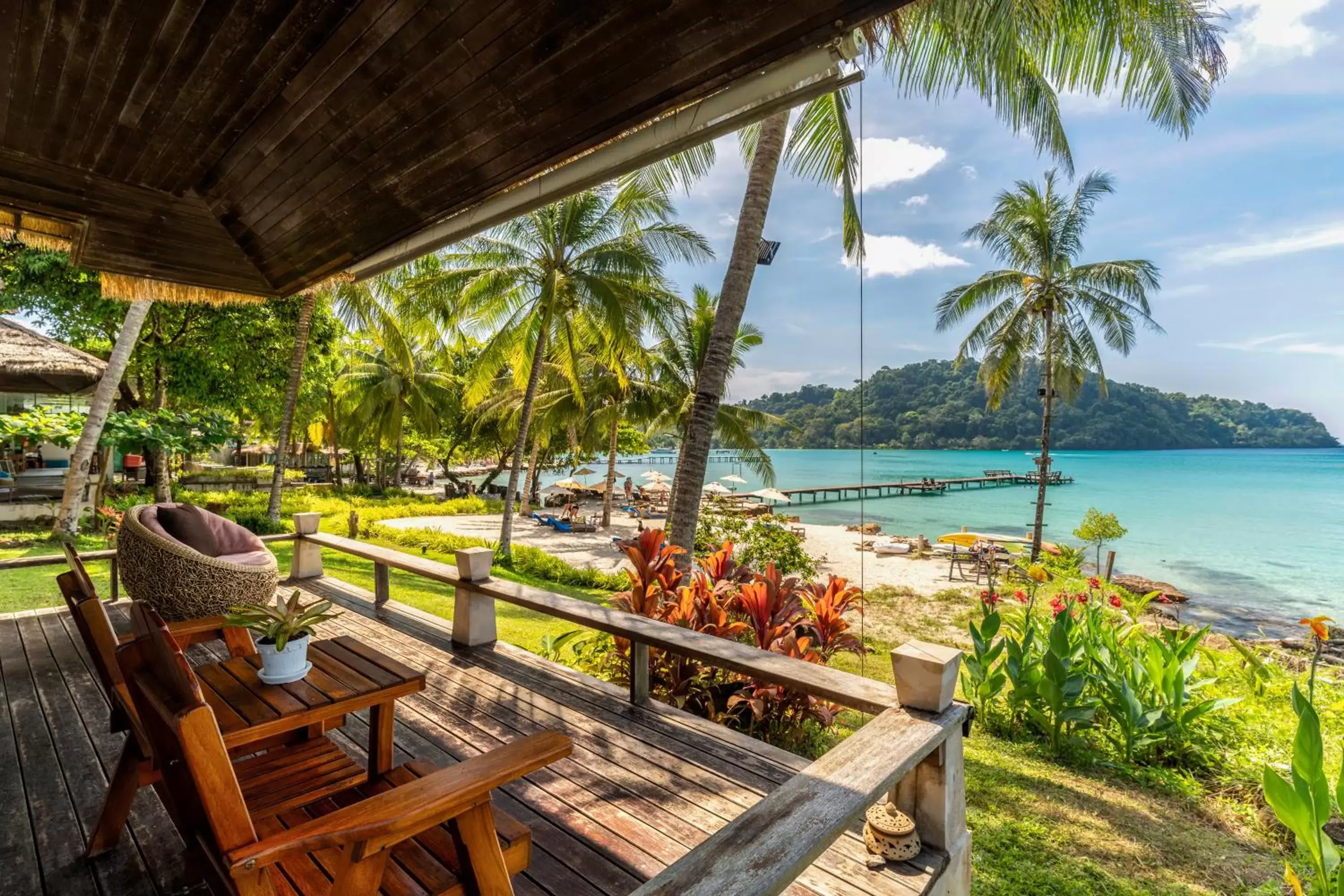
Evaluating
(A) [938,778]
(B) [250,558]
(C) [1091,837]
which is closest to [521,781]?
(A) [938,778]

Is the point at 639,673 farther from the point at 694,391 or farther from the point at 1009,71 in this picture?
the point at 694,391

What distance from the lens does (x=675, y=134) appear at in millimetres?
2035

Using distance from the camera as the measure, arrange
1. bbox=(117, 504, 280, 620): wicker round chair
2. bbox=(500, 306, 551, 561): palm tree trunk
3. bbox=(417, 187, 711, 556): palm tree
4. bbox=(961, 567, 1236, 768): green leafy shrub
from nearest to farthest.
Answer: bbox=(117, 504, 280, 620): wicker round chair
bbox=(961, 567, 1236, 768): green leafy shrub
bbox=(417, 187, 711, 556): palm tree
bbox=(500, 306, 551, 561): palm tree trunk

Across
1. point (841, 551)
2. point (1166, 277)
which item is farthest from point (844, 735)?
point (1166, 277)

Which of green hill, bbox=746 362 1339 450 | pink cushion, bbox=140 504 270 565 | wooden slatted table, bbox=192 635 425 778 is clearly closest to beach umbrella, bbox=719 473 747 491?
green hill, bbox=746 362 1339 450

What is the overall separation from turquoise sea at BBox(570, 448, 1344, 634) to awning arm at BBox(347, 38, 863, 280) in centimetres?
127

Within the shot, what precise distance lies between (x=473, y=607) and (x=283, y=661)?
6.78 feet

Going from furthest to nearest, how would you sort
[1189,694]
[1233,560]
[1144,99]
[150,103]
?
[1233,560], [1144,99], [1189,694], [150,103]

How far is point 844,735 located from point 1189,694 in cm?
238

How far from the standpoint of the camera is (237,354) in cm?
1042

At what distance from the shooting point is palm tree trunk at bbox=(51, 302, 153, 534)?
702cm

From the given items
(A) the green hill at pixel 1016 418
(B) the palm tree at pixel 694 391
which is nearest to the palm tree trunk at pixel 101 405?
(B) the palm tree at pixel 694 391

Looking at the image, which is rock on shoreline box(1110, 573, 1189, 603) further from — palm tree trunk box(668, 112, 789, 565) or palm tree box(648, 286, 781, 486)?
palm tree trunk box(668, 112, 789, 565)

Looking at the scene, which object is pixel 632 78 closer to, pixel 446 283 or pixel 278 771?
pixel 278 771
